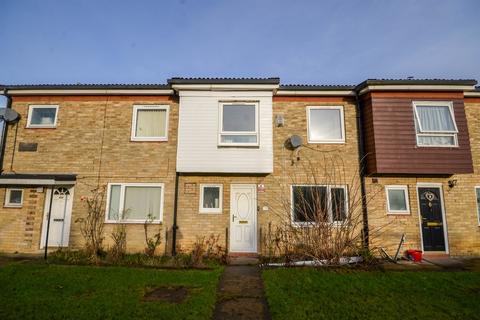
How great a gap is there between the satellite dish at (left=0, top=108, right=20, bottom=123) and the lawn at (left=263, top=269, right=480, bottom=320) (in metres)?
10.3

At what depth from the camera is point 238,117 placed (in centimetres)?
954

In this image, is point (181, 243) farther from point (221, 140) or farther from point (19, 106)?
point (19, 106)

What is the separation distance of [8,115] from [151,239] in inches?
273

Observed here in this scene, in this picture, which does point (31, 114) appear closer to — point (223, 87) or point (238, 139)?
point (223, 87)

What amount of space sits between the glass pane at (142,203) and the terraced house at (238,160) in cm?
4

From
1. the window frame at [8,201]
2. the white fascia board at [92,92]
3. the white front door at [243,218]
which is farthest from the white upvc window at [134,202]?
the white fascia board at [92,92]

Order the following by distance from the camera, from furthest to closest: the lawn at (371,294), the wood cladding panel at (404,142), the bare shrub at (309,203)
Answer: the wood cladding panel at (404,142), the bare shrub at (309,203), the lawn at (371,294)

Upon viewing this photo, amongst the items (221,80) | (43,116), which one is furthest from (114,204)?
(221,80)

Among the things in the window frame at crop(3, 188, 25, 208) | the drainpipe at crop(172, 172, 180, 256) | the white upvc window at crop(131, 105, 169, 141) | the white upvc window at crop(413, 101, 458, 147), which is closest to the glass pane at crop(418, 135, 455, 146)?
the white upvc window at crop(413, 101, 458, 147)

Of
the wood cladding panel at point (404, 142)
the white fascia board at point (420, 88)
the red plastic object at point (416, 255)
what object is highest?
the white fascia board at point (420, 88)

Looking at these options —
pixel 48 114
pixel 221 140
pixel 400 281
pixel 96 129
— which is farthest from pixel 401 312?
pixel 48 114

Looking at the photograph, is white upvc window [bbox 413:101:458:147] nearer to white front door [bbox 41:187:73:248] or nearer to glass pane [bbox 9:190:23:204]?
white front door [bbox 41:187:73:248]

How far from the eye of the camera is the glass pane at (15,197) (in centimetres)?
931

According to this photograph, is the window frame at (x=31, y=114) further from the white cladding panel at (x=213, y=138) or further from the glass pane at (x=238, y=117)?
the glass pane at (x=238, y=117)
